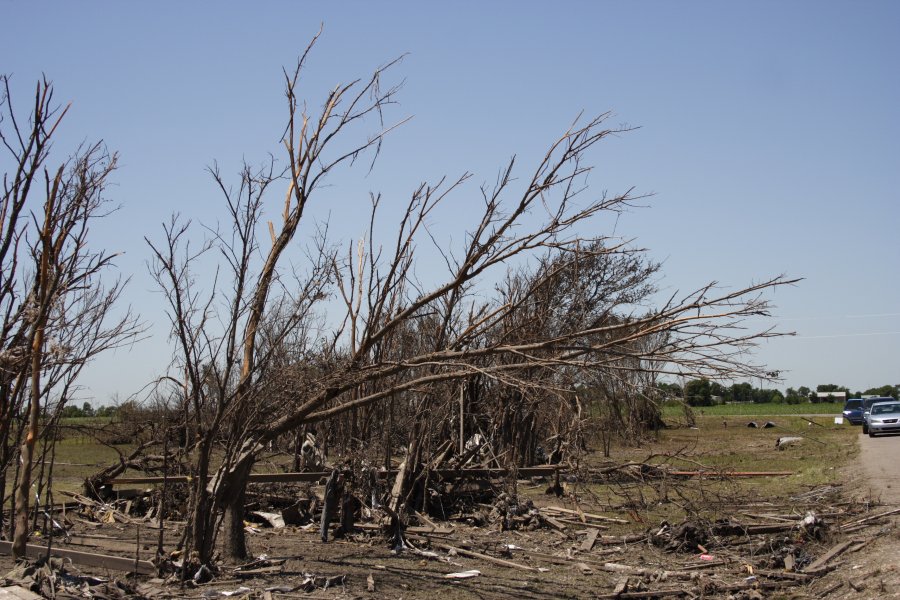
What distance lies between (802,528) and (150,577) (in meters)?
8.81

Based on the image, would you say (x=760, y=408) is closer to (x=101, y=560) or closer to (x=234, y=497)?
(x=234, y=497)

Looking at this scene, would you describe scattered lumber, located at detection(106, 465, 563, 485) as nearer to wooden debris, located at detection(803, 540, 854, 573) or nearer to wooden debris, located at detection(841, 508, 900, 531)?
wooden debris, located at detection(841, 508, 900, 531)

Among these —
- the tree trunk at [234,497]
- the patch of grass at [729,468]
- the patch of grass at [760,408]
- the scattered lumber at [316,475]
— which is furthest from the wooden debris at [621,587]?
the patch of grass at [760,408]

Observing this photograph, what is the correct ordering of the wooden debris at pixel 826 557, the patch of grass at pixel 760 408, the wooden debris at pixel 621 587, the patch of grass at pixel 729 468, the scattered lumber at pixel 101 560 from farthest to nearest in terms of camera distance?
the patch of grass at pixel 760 408 < the patch of grass at pixel 729 468 < the wooden debris at pixel 826 557 < the wooden debris at pixel 621 587 < the scattered lumber at pixel 101 560

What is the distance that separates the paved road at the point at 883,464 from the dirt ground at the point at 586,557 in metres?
0.12

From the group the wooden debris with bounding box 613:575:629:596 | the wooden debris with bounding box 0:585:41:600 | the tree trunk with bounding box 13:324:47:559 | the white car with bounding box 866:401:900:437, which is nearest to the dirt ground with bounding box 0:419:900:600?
the wooden debris with bounding box 613:575:629:596

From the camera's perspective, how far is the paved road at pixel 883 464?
15133mm

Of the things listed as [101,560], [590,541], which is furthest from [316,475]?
[101,560]

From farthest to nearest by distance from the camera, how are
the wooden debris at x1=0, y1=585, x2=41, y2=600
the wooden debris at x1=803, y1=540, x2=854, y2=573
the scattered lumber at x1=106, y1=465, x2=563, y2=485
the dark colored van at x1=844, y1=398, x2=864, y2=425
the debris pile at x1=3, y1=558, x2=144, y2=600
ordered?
the dark colored van at x1=844, y1=398, x2=864, y2=425
the scattered lumber at x1=106, y1=465, x2=563, y2=485
the wooden debris at x1=803, y1=540, x2=854, y2=573
the debris pile at x1=3, y1=558, x2=144, y2=600
the wooden debris at x1=0, y1=585, x2=41, y2=600

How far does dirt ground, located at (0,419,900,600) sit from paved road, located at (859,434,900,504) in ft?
0.40

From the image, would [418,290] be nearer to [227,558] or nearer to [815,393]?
[227,558]

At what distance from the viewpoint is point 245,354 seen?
9773 millimetres

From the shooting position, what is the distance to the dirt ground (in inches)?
364

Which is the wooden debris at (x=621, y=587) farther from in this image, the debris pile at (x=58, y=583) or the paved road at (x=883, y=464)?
the paved road at (x=883, y=464)
